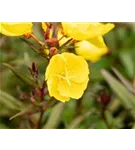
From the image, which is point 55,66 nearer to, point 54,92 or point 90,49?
point 54,92

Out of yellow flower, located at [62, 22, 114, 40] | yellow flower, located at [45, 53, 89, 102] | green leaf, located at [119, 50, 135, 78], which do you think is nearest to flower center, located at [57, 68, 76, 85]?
yellow flower, located at [45, 53, 89, 102]

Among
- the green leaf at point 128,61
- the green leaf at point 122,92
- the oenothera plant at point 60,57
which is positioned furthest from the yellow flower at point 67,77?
the green leaf at point 128,61

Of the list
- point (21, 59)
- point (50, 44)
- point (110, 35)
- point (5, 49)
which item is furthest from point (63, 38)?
point (110, 35)

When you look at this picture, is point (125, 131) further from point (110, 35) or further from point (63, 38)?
point (110, 35)

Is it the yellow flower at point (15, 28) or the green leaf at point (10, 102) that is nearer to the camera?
the yellow flower at point (15, 28)

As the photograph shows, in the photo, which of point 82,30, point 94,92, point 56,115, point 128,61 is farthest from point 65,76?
point 128,61

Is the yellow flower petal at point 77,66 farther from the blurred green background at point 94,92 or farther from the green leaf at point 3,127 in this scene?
the green leaf at point 3,127

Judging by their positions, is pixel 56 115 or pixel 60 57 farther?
pixel 56 115
